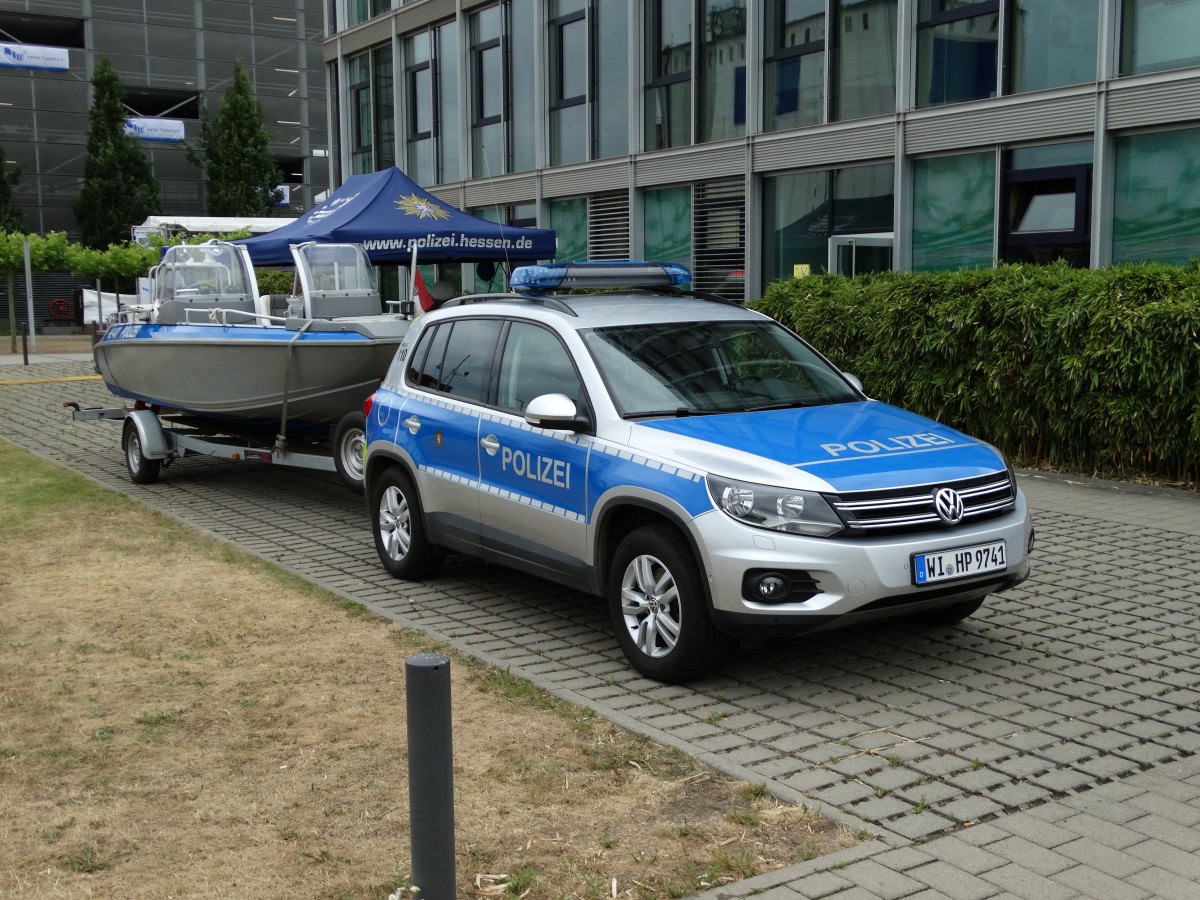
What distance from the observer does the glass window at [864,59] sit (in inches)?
666

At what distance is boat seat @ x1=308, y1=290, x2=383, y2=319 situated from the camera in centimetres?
1261

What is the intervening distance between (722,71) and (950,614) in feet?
46.8

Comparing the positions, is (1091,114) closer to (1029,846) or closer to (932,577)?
(932,577)

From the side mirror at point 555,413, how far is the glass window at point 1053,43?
33.7ft

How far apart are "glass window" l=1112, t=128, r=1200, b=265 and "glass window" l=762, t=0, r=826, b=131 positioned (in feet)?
16.0

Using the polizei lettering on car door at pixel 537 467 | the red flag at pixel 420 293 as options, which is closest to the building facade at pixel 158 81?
the red flag at pixel 420 293

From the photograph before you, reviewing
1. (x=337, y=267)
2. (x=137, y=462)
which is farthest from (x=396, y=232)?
(x=137, y=462)

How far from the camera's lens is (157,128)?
→ 2210 inches

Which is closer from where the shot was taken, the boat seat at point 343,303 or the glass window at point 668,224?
the boat seat at point 343,303

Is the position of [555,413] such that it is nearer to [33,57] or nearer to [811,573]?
[811,573]

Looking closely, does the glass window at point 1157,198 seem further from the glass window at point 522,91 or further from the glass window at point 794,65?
the glass window at point 522,91

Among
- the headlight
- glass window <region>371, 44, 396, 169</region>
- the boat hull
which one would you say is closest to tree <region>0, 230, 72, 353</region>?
glass window <region>371, 44, 396, 169</region>

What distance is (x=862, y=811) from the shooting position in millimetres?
4562

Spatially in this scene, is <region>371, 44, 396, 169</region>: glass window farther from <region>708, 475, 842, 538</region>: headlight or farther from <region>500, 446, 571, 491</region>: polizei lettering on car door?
<region>708, 475, 842, 538</region>: headlight
